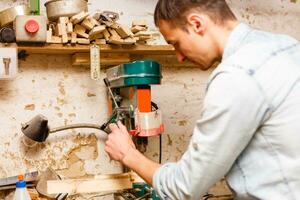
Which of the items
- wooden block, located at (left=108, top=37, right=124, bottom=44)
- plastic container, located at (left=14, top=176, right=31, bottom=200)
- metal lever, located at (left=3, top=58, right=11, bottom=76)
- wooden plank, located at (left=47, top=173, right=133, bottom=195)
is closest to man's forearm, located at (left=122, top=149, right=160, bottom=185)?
wooden plank, located at (left=47, top=173, right=133, bottom=195)

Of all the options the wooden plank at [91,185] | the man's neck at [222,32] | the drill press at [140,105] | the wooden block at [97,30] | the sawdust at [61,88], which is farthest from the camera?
the sawdust at [61,88]

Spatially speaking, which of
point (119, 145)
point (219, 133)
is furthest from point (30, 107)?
point (219, 133)

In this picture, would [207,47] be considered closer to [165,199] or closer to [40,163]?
[165,199]

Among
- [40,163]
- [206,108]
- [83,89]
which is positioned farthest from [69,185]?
[206,108]

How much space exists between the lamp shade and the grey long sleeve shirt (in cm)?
92

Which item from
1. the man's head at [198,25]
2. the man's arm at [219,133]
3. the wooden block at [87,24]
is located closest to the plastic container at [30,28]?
the wooden block at [87,24]

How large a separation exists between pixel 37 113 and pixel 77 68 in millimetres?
294

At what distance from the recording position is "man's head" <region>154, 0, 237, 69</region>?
111cm

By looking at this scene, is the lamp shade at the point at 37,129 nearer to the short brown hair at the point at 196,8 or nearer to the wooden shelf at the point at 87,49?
the wooden shelf at the point at 87,49

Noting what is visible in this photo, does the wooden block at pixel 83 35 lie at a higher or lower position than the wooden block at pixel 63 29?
lower

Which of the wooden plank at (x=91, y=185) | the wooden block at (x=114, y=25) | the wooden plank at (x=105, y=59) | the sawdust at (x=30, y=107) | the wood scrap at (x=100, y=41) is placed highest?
the wooden block at (x=114, y=25)

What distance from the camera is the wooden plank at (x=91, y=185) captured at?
1.50 metres

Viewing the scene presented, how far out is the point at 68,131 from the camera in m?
1.98

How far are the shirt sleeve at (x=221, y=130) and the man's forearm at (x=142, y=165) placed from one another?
138 millimetres
